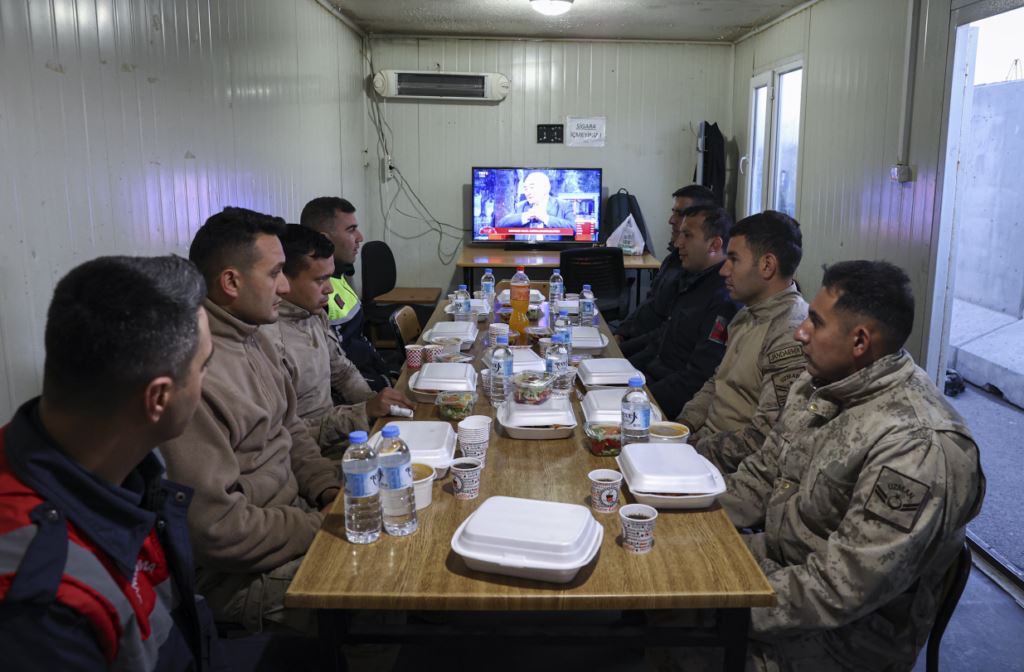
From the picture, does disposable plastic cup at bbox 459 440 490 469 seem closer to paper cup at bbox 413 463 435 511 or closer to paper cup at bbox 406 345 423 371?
paper cup at bbox 413 463 435 511

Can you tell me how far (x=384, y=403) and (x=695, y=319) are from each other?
1.49m

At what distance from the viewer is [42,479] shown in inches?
37.9

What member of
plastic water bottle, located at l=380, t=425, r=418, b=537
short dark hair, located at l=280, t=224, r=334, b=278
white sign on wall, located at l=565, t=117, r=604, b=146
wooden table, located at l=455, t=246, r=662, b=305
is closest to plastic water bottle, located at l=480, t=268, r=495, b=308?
wooden table, located at l=455, t=246, r=662, b=305

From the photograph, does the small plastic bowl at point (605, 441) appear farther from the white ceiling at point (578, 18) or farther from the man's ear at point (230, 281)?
the white ceiling at point (578, 18)

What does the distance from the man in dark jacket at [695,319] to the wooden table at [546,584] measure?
4.60 ft

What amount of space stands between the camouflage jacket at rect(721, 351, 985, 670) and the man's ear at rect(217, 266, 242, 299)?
1408 millimetres

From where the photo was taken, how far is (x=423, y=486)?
1634 millimetres

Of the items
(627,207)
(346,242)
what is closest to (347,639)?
(346,242)

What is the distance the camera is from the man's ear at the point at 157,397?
3.45 ft

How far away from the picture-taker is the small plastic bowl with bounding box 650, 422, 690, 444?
1943 mm

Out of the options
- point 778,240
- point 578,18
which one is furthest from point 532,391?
point 578,18

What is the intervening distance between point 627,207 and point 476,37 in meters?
1.90

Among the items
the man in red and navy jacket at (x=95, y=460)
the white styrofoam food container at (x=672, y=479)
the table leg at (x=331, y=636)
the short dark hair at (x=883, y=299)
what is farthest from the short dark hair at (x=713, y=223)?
the man in red and navy jacket at (x=95, y=460)

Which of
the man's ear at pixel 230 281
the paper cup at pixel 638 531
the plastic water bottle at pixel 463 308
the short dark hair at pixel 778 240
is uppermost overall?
the short dark hair at pixel 778 240
